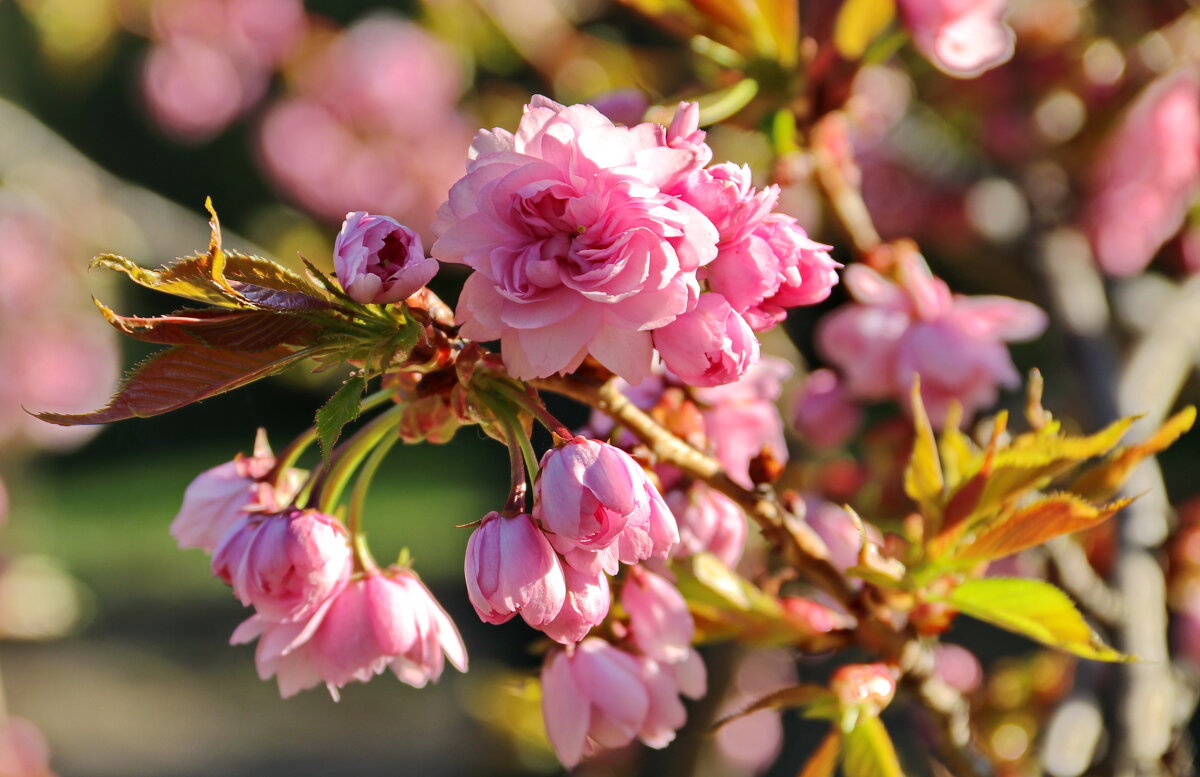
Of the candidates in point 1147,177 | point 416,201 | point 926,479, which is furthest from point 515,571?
point 416,201

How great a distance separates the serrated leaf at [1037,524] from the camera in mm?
529

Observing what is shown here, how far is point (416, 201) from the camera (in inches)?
97.3

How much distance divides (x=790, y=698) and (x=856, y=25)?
533mm

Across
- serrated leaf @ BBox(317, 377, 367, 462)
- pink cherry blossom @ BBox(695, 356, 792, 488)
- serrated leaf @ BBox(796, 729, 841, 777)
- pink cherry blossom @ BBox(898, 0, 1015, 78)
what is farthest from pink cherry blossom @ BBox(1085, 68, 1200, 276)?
serrated leaf @ BBox(317, 377, 367, 462)

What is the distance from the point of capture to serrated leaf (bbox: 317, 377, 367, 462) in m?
0.43

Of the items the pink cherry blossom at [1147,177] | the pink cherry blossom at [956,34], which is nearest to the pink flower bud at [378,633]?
the pink cherry blossom at [956,34]

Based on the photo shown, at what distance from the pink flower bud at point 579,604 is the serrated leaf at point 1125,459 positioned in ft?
1.00

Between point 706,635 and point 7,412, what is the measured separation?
246 cm

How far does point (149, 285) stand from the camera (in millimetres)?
432

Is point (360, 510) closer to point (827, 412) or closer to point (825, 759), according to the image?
point (825, 759)

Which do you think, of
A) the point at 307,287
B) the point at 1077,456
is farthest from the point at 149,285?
the point at 1077,456

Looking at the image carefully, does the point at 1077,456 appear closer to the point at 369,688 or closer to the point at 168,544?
the point at 369,688

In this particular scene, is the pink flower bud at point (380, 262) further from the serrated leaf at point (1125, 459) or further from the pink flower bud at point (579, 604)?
the serrated leaf at point (1125, 459)

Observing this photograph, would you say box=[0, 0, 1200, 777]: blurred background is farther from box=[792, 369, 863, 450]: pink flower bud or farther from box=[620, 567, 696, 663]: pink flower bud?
box=[620, 567, 696, 663]: pink flower bud
